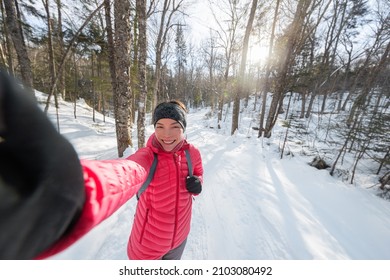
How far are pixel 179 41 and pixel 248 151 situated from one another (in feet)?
91.8

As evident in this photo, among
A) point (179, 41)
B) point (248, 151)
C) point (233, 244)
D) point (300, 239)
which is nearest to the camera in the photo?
point (233, 244)

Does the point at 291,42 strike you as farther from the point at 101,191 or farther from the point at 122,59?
the point at 101,191

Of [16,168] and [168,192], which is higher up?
[16,168]

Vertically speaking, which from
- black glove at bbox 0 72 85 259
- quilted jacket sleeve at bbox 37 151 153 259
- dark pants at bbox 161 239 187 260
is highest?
black glove at bbox 0 72 85 259

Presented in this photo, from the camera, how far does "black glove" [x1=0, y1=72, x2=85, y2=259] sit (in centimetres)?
39

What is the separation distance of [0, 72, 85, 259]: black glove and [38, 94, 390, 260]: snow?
1.19 metres

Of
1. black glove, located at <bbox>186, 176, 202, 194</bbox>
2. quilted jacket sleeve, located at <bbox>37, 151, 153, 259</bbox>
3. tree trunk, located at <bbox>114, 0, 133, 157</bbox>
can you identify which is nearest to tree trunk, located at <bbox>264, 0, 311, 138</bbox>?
tree trunk, located at <bbox>114, 0, 133, 157</bbox>

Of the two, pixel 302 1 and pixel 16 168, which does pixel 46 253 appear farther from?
pixel 302 1

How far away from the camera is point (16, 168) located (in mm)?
422

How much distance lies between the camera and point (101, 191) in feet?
2.20

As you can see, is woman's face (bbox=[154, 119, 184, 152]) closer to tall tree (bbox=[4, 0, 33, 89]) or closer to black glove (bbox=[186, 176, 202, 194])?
black glove (bbox=[186, 176, 202, 194])

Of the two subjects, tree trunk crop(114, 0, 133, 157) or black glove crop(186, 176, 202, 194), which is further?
tree trunk crop(114, 0, 133, 157)
